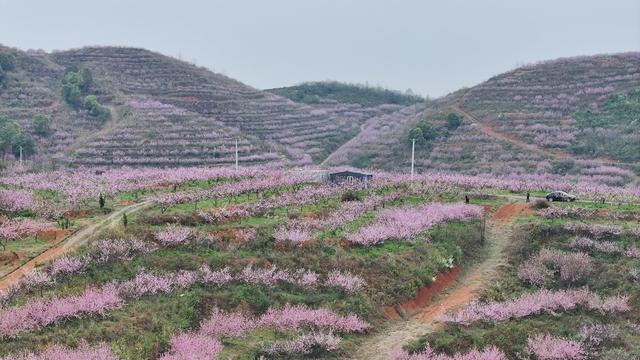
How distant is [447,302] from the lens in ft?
81.3

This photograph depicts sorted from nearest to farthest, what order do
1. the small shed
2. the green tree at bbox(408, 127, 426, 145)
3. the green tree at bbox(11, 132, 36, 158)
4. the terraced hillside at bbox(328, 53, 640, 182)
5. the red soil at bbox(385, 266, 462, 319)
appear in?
the red soil at bbox(385, 266, 462, 319) < the small shed < the terraced hillside at bbox(328, 53, 640, 182) < the green tree at bbox(11, 132, 36, 158) < the green tree at bbox(408, 127, 426, 145)

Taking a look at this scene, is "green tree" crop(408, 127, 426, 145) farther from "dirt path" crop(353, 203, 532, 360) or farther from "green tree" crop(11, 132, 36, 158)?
"green tree" crop(11, 132, 36, 158)

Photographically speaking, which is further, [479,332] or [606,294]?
[606,294]

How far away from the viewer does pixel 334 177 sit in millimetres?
49781

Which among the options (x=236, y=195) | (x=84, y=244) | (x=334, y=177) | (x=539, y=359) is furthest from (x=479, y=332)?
(x=334, y=177)

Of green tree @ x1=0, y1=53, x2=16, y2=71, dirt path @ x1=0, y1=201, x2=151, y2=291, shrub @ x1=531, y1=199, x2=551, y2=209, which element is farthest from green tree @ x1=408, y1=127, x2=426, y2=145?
green tree @ x1=0, y1=53, x2=16, y2=71

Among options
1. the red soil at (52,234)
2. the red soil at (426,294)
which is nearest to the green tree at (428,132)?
the red soil at (426,294)

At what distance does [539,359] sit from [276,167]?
51.3 metres

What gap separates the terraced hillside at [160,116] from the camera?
6906 cm

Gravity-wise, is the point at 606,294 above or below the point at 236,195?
below

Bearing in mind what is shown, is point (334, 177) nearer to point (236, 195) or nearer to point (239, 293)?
point (236, 195)

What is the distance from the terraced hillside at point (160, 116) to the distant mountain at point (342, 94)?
43.3 feet

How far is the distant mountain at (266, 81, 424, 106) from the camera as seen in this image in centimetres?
12988

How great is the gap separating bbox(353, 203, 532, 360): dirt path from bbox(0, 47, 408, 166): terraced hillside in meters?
40.8
